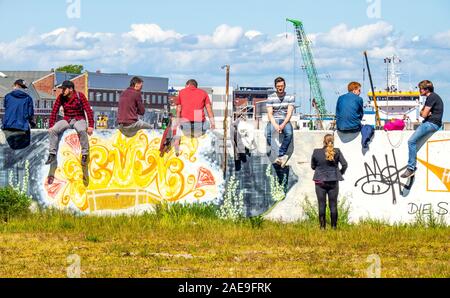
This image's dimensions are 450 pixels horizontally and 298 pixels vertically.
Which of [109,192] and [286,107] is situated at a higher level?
[286,107]

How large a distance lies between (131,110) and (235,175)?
7.19 ft

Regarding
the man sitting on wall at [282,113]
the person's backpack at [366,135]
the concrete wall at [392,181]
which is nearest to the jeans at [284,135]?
the man sitting on wall at [282,113]

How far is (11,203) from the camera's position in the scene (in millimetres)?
18797

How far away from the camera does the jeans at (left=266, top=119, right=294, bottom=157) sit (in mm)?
18703

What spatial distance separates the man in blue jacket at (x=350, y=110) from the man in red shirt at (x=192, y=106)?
87.5 inches

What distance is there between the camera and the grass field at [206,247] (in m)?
12.9

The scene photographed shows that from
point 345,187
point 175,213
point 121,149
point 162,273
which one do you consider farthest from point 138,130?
point 162,273

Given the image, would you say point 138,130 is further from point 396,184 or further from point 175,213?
point 396,184

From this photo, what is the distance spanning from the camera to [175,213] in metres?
18.5

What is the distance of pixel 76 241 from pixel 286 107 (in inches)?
187

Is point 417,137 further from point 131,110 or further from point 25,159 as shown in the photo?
point 25,159

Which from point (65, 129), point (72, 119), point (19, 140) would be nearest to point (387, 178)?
point (72, 119)

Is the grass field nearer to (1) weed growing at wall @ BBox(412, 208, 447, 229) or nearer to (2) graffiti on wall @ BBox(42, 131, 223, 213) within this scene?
(1) weed growing at wall @ BBox(412, 208, 447, 229)

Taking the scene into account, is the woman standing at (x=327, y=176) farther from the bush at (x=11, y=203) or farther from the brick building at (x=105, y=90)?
the brick building at (x=105, y=90)
